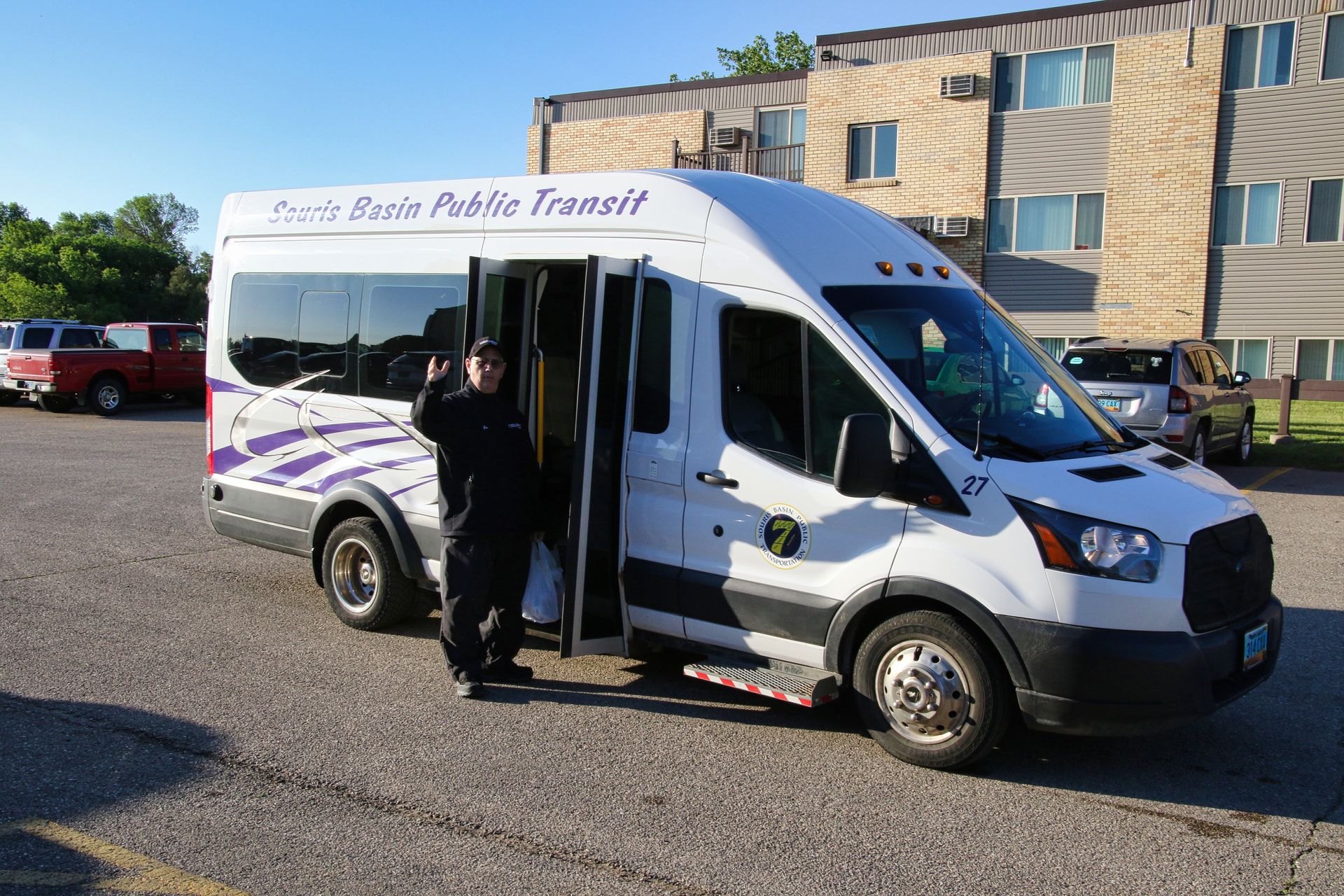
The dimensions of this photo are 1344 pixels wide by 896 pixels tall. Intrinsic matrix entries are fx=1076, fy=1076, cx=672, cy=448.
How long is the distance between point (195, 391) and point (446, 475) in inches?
856

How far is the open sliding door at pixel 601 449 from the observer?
17.5 feet

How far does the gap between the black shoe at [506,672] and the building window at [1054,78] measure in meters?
24.3

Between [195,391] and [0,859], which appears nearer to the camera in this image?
Answer: [0,859]

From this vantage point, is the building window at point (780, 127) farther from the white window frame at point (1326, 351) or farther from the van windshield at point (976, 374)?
the van windshield at point (976, 374)

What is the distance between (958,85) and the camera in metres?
26.3

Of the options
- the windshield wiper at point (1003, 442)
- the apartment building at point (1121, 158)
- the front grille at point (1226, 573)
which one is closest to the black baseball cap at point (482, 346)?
the windshield wiper at point (1003, 442)

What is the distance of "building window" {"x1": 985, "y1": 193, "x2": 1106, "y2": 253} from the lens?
26000 millimetres

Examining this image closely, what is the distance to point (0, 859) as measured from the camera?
3.76 meters

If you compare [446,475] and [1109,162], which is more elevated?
[1109,162]

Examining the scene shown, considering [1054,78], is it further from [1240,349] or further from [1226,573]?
[1226,573]

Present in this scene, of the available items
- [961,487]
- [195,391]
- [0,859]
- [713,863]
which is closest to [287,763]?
[0,859]

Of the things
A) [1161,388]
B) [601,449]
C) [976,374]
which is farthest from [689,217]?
[1161,388]

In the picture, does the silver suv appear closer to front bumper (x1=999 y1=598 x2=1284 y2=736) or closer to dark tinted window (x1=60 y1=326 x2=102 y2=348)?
front bumper (x1=999 y1=598 x2=1284 y2=736)

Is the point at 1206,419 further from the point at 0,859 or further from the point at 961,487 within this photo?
the point at 0,859
